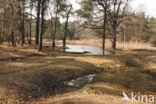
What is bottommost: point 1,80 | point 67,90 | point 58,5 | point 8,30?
point 67,90

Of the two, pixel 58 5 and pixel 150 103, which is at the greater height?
pixel 58 5

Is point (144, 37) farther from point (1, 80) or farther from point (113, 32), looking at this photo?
point (1, 80)

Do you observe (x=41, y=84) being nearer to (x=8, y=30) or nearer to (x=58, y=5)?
(x=8, y=30)

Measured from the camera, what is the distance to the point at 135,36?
152ft

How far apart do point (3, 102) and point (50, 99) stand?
169cm

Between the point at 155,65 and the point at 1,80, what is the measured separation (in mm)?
11076

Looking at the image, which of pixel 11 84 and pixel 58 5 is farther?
pixel 58 5

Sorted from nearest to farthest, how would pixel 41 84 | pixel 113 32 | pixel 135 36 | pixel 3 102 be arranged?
pixel 3 102 < pixel 41 84 < pixel 113 32 < pixel 135 36

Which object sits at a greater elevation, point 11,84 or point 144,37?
point 144,37

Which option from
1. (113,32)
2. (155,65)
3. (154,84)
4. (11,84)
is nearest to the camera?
(11,84)

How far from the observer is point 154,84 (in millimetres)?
7199

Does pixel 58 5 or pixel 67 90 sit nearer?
pixel 67 90

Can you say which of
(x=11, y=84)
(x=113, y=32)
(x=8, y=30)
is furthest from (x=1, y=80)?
(x=113, y=32)

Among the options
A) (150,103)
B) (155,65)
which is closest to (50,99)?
(150,103)
